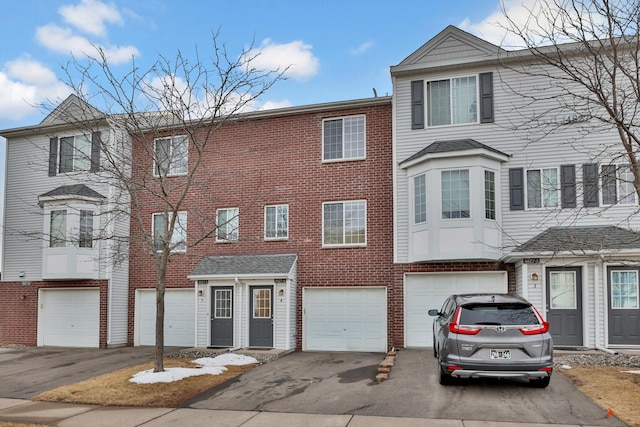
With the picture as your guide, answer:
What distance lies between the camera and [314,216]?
17109 millimetres

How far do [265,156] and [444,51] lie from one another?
6.68m

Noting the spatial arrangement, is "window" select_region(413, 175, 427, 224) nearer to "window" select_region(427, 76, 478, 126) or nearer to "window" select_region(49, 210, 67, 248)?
"window" select_region(427, 76, 478, 126)

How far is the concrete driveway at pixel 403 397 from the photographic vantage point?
8102 millimetres

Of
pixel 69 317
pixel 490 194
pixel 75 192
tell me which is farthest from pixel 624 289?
pixel 69 317

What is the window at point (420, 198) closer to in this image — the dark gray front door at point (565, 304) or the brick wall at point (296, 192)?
the brick wall at point (296, 192)

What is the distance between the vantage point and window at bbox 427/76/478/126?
15648mm

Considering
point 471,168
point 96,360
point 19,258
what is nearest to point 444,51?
point 471,168

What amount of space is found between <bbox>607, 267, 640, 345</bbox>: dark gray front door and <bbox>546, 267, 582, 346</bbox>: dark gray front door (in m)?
0.74

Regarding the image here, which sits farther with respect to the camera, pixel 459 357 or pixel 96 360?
pixel 96 360

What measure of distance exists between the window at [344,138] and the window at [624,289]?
7.96 m

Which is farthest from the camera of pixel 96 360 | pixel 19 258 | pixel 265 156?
pixel 19 258

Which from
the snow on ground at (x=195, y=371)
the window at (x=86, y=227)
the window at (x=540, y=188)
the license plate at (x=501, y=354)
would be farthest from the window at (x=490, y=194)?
the window at (x=86, y=227)

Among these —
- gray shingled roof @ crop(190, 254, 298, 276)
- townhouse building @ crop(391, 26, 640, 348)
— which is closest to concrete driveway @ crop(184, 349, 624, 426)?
townhouse building @ crop(391, 26, 640, 348)

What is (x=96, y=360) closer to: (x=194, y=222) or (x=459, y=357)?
(x=194, y=222)
